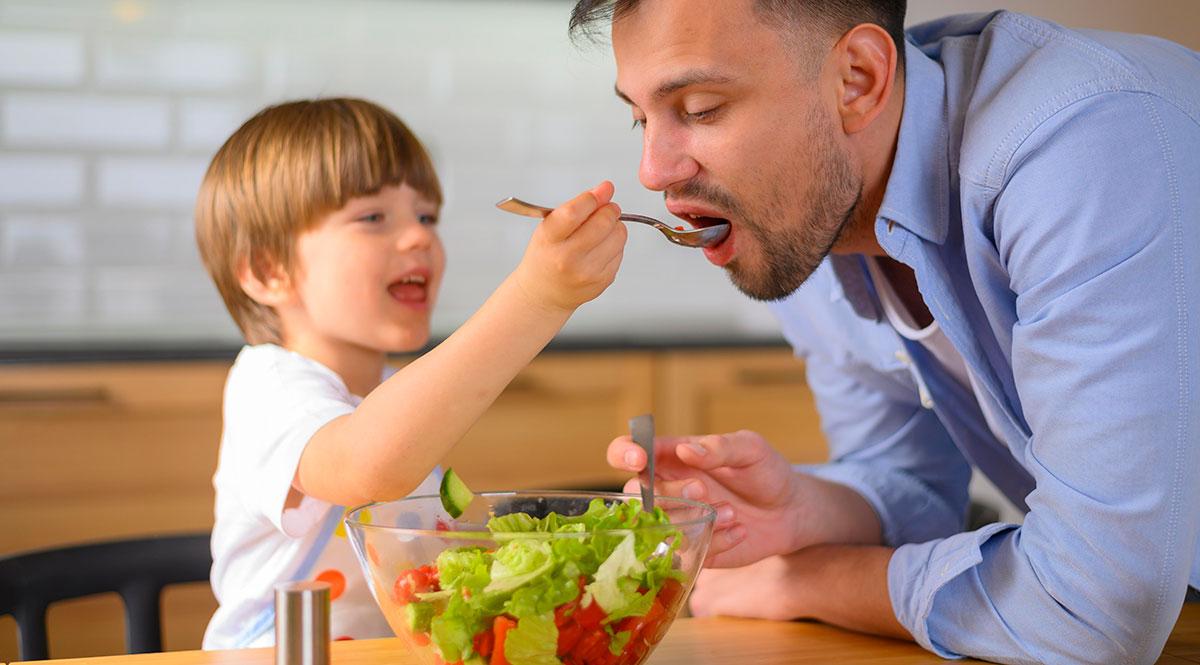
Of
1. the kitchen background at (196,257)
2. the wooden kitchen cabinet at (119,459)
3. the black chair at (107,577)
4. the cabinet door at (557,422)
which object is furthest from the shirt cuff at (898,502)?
the cabinet door at (557,422)

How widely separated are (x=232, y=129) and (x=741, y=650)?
2414 mm

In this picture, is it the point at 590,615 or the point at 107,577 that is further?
the point at 107,577

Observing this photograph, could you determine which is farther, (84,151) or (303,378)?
(84,151)

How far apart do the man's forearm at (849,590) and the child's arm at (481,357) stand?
1.15 ft

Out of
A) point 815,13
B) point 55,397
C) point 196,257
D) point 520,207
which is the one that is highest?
point 815,13

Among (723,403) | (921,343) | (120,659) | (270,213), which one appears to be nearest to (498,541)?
(120,659)

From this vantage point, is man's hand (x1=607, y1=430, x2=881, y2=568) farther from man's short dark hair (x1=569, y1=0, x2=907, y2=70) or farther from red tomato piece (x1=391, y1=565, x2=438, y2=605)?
man's short dark hair (x1=569, y1=0, x2=907, y2=70)

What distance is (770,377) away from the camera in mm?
3297

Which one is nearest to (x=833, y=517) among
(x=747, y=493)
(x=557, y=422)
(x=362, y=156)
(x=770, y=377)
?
(x=747, y=493)

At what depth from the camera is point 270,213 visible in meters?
1.49

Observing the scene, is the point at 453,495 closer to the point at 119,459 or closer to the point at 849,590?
the point at 849,590

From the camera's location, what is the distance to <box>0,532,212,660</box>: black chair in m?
1.24

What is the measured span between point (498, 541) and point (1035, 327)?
1.61 feet

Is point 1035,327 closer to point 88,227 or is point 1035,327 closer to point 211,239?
point 211,239
